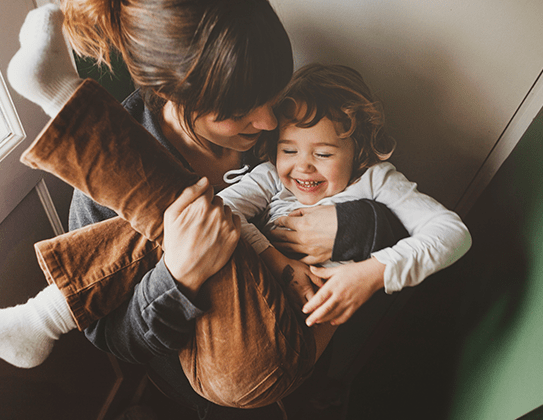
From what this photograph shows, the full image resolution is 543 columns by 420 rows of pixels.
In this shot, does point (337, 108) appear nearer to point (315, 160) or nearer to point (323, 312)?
point (315, 160)

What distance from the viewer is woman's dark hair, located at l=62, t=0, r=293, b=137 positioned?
401 millimetres

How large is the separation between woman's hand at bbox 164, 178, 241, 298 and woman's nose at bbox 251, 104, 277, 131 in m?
0.11

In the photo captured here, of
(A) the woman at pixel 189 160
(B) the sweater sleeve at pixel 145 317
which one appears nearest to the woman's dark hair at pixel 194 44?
(A) the woman at pixel 189 160

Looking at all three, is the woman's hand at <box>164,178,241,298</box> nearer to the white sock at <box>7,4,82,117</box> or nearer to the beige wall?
the white sock at <box>7,4,82,117</box>

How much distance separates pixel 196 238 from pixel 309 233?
0.19m

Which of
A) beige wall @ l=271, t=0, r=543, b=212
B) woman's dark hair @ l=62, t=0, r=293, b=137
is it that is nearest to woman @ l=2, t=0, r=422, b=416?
woman's dark hair @ l=62, t=0, r=293, b=137

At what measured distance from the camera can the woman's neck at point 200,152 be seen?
56 cm

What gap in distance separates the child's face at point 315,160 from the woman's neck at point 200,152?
106 millimetres

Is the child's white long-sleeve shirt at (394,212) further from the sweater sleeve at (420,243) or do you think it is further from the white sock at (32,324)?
the white sock at (32,324)

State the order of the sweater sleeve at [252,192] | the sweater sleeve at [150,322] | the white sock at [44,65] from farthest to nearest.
Result: the sweater sleeve at [252,192] < the sweater sleeve at [150,322] < the white sock at [44,65]

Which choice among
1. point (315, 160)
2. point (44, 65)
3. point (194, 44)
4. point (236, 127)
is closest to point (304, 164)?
point (315, 160)

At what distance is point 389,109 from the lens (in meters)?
0.70

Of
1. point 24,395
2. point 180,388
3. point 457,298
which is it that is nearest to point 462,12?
point 457,298

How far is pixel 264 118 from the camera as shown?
0.50 m
